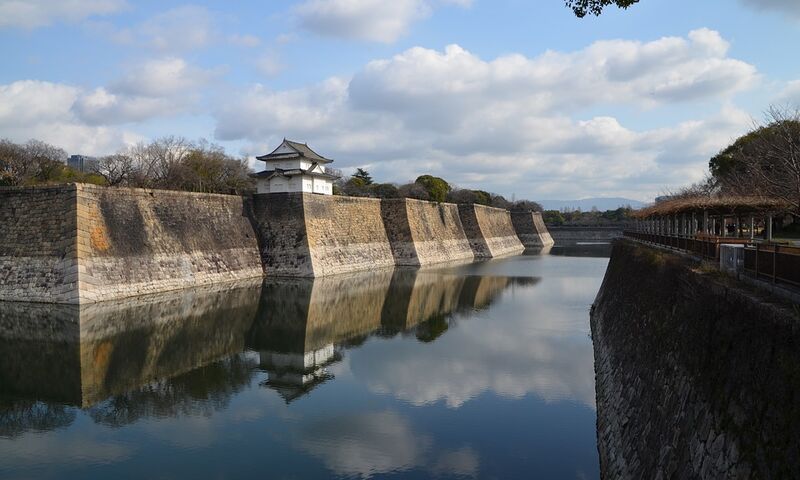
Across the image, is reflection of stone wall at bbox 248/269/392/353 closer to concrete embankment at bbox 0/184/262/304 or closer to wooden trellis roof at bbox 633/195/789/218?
concrete embankment at bbox 0/184/262/304

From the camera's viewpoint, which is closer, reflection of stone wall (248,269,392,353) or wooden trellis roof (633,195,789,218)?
wooden trellis roof (633,195,789,218)

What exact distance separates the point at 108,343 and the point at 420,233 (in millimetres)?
25707

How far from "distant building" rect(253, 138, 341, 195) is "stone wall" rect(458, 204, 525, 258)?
652 inches

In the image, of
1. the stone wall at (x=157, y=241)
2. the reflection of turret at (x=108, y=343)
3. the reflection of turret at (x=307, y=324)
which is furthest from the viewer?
the stone wall at (x=157, y=241)

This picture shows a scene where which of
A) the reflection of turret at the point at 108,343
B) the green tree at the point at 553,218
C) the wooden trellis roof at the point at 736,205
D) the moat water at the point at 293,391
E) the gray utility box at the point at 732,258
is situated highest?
the green tree at the point at 553,218

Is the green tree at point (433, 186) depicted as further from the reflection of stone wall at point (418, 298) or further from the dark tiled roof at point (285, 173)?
the reflection of stone wall at point (418, 298)

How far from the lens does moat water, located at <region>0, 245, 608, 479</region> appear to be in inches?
272

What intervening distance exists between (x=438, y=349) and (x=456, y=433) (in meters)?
5.07

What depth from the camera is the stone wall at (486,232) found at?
45.7 metres

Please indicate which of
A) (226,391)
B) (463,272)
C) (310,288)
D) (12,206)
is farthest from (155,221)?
(463,272)

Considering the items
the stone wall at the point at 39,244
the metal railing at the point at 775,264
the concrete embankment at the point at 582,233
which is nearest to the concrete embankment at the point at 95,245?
the stone wall at the point at 39,244

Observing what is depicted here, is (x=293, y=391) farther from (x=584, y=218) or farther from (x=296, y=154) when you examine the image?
(x=584, y=218)

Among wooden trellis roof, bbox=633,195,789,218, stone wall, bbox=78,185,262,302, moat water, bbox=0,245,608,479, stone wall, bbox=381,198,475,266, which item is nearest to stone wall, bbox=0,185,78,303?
stone wall, bbox=78,185,262,302

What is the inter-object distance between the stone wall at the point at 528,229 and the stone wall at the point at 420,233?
23.6m
